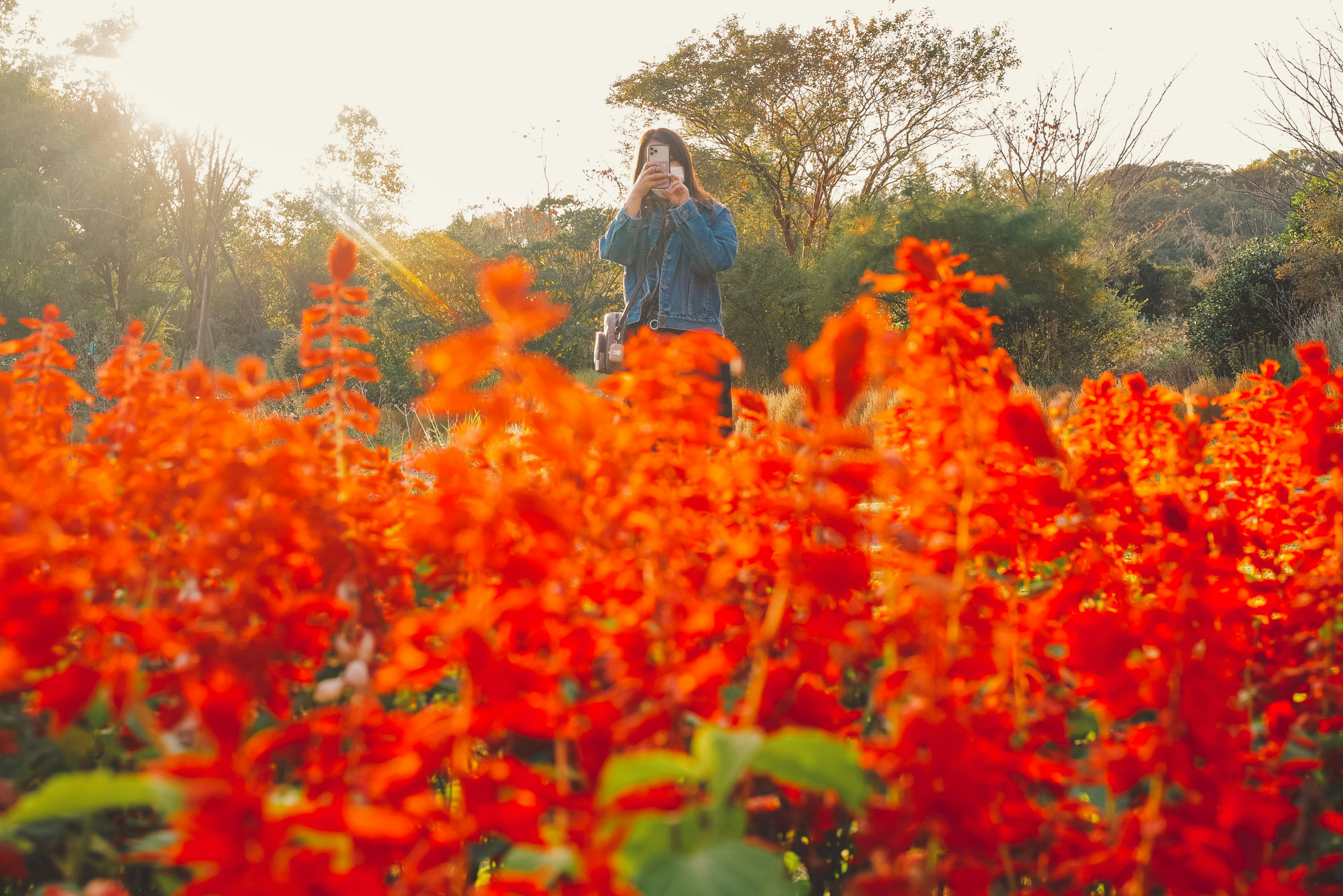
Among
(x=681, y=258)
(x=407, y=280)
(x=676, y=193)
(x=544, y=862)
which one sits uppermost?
(x=407, y=280)

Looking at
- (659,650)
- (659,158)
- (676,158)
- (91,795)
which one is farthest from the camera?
(676,158)

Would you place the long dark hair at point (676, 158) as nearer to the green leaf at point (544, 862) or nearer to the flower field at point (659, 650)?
the flower field at point (659, 650)

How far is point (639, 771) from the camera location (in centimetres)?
66

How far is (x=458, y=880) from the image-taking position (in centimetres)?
89

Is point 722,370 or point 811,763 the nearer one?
point 811,763

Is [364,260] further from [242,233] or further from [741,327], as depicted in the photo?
[741,327]

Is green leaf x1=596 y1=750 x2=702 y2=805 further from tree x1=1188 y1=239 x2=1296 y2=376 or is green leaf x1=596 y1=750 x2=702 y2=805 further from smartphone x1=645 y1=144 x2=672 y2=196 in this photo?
tree x1=1188 y1=239 x2=1296 y2=376

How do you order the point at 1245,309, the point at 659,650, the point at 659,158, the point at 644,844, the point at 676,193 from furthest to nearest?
the point at 1245,309 < the point at 659,158 < the point at 676,193 < the point at 659,650 < the point at 644,844

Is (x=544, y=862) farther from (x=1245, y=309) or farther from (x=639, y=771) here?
(x=1245, y=309)

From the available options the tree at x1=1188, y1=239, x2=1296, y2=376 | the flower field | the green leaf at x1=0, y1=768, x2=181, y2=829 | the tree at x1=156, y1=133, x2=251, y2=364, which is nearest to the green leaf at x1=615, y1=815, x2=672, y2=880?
the flower field

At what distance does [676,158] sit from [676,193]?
1.56 feet

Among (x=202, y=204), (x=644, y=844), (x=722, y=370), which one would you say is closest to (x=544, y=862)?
(x=644, y=844)

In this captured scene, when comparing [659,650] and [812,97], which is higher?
[812,97]

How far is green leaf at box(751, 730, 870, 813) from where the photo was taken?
2.32 ft
